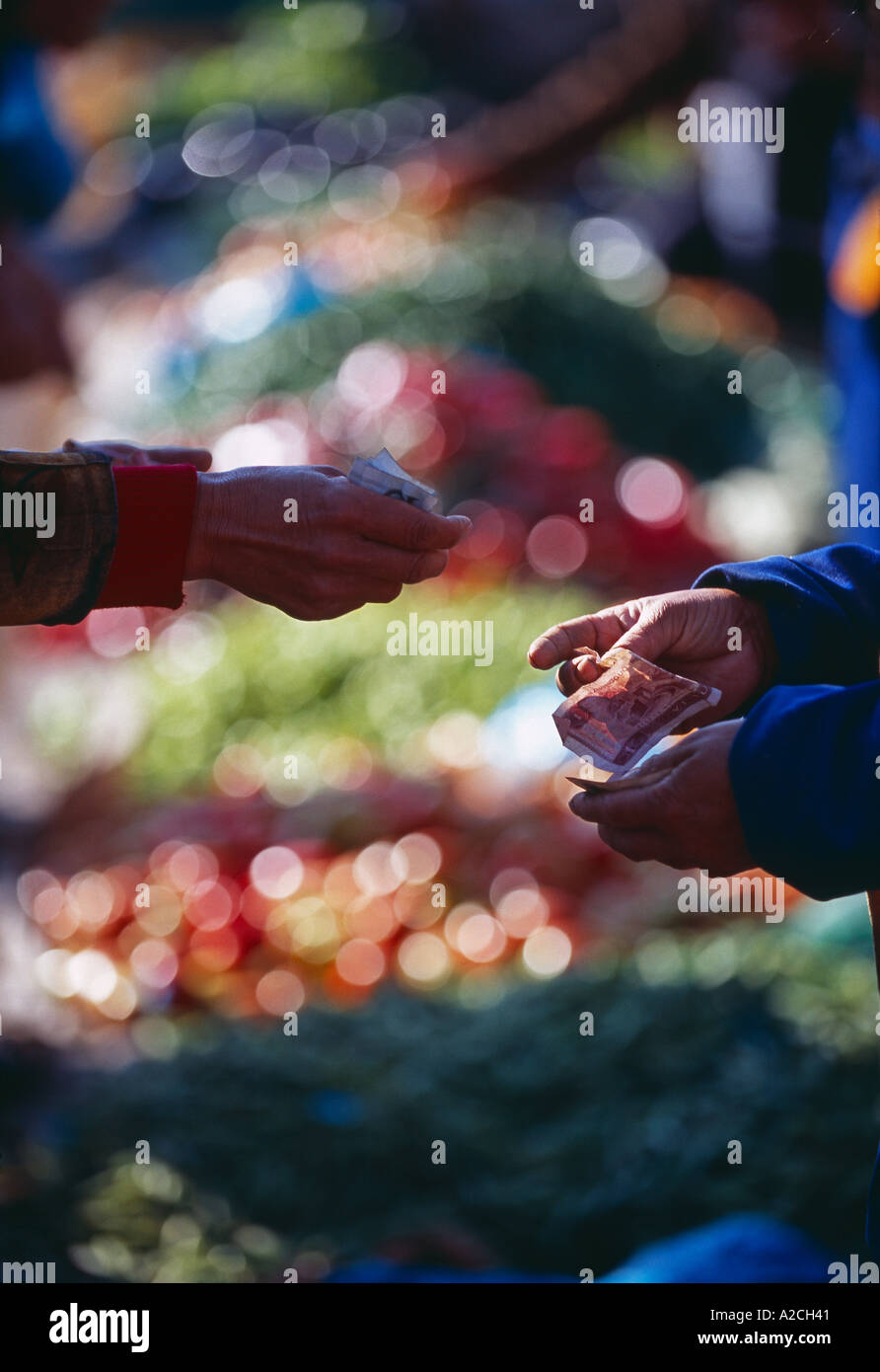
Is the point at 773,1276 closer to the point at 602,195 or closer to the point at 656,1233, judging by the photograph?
the point at 656,1233

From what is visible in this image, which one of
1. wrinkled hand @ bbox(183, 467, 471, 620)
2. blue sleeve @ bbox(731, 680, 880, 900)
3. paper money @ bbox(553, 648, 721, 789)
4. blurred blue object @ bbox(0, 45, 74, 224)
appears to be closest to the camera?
blue sleeve @ bbox(731, 680, 880, 900)

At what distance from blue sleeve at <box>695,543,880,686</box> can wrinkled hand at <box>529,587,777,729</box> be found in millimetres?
41

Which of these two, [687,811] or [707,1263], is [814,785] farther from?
[707,1263]

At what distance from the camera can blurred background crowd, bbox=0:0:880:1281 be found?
2.22 meters

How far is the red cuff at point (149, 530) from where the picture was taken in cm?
152

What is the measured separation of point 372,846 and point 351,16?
14.8ft

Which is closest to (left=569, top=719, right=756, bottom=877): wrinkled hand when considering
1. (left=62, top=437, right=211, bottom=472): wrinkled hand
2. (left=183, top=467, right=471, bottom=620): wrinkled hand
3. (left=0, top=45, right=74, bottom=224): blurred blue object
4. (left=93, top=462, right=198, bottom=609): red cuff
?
(left=183, top=467, right=471, bottom=620): wrinkled hand

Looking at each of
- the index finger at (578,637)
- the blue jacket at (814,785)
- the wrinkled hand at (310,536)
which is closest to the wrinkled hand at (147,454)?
the wrinkled hand at (310,536)

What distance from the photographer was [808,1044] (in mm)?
2268

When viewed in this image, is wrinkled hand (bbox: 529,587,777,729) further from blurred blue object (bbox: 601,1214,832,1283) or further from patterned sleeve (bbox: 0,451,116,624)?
blurred blue object (bbox: 601,1214,832,1283)
